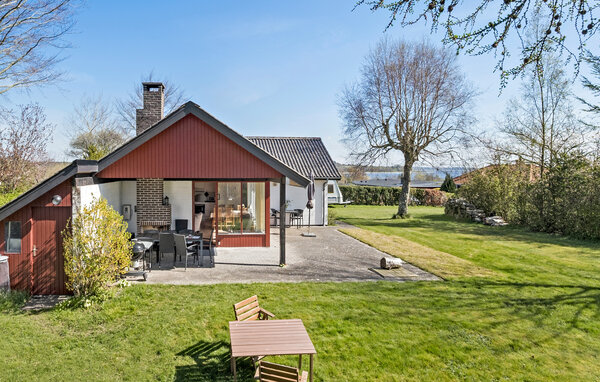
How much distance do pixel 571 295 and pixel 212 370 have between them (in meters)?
8.96

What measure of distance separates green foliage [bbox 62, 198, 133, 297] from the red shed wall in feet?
1.42

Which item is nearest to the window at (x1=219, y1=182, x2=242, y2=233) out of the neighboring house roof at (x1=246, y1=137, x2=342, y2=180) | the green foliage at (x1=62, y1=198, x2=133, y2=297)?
the green foliage at (x1=62, y1=198, x2=133, y2=297)

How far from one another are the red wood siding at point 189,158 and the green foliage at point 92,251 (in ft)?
6.49

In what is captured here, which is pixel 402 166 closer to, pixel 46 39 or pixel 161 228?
pixel 161 228

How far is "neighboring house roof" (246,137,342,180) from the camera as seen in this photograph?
20891 mm

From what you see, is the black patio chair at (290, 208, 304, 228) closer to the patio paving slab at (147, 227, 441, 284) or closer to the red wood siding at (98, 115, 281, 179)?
the patio paving slab at (147, 227, 441, 284)

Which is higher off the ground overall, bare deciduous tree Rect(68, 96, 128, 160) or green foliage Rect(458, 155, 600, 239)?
bare deciduous tree Rect(68, 96, 128, 160)

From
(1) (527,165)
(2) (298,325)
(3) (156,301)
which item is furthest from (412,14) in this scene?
(1) (527,165)

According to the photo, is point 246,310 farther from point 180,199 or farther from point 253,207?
point 180,199

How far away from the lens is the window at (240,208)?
44.2 ft

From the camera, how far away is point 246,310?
6.14m

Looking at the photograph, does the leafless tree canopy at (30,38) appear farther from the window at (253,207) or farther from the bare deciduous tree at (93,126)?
the bare deciduous tree at (93,126)

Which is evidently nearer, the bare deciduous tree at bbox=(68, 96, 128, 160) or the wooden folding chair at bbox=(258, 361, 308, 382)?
the wooden folding chair at bbox=(258, 361, 308, 382)

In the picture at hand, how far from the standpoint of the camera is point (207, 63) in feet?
69.1
